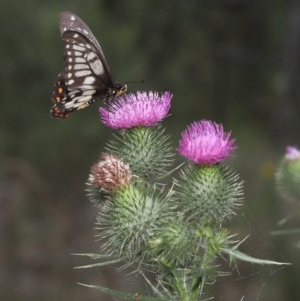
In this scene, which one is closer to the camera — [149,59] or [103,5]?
[103,5]

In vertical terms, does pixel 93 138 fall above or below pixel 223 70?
below

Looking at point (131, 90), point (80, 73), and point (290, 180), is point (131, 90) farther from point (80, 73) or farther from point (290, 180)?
point (80, 73)

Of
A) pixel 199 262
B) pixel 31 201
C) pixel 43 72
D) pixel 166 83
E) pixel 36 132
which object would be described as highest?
pixel 166 83

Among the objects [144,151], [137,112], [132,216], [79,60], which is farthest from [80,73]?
[132,216]

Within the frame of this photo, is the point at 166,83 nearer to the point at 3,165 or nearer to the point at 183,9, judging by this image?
the point at 183,9

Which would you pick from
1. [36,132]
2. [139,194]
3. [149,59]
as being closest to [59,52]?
[36,132]

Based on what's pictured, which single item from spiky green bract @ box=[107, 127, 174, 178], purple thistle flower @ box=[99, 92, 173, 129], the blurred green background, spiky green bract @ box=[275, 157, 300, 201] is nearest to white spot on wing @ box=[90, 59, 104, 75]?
purple thistle flower @ box=[99, 92, 173, 129]

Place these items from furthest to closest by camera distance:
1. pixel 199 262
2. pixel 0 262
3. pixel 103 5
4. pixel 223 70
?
1. pixel 223 70
2. pixel 103 5
3. pixel 0 262
4. pixel 199 262

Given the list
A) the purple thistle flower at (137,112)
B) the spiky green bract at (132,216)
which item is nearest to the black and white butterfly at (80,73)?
the purple thistle flower at (137,112)

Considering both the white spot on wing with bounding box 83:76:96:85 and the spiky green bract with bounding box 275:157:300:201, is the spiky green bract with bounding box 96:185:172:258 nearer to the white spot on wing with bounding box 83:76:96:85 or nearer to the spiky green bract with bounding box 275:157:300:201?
the white spot on wing with bounding box 83:76:96:85
